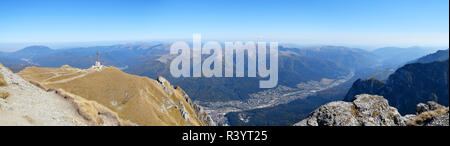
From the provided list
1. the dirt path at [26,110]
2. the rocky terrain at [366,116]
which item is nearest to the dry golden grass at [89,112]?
the dirt path at [26,110]

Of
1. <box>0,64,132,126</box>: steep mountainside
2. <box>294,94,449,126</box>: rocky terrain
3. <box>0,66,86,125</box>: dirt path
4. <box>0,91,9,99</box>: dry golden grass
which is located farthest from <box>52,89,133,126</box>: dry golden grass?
<box>294,94,449,126</box>: rocky terrain

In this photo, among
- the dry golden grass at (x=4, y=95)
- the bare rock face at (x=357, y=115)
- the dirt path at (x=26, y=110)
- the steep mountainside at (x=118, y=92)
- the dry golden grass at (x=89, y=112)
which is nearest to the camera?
the dirt path at (x=26, y=110)

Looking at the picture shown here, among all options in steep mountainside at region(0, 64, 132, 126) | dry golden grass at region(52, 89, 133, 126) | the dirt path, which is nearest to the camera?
the dirt path

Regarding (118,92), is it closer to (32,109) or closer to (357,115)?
(32,109)

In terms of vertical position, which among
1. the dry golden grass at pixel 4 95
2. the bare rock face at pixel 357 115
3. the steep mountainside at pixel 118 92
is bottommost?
the steep mountainside at pixel 118 92

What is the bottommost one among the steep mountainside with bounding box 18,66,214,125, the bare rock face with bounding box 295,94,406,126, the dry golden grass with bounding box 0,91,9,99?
the steep mountainside with bounding box 18,66,214,125

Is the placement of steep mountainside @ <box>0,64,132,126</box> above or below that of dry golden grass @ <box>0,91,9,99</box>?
below

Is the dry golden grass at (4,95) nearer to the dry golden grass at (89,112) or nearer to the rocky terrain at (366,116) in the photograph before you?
the dry golden grass at (89,112)

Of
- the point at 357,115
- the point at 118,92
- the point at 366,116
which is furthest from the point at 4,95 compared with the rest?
the point at 118,92

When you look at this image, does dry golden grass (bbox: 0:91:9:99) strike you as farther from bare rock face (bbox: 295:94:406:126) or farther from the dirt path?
bare rock face (bbox: 295:94:406:126)
